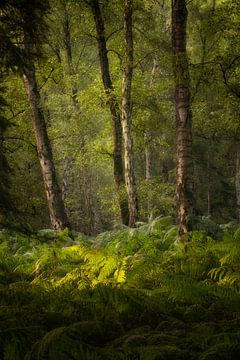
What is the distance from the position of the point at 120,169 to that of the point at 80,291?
12.9 meters

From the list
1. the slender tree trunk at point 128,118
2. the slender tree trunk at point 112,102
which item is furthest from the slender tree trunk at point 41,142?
the slender tree trunk at point 112,102

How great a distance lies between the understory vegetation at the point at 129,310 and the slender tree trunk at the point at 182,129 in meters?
1.30

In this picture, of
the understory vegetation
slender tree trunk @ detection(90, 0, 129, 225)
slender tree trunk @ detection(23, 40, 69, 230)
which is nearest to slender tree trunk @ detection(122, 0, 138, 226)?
slender tree trunk @ detection(90, 0, 129, 225)

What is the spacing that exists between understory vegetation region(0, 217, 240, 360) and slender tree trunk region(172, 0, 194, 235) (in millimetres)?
1302

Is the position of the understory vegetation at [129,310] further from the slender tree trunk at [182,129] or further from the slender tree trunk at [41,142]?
the slender tree trunk at [41,142]

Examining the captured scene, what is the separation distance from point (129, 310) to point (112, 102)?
44.9 feet

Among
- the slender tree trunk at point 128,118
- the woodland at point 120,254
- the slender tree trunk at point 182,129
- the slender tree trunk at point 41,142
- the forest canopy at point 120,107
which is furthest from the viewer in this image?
the slender tree trunk at point 128,118

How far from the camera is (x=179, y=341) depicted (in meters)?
3.59

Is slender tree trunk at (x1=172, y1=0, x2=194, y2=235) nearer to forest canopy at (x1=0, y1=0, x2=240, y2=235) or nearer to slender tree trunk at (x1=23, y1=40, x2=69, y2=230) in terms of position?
forest canopy at (x1=0, y1=0, x2=240, y2=235)

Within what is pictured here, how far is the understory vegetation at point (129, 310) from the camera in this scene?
3.44 metres

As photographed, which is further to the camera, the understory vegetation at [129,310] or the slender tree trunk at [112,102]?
the slender tree trunk at [112,102]

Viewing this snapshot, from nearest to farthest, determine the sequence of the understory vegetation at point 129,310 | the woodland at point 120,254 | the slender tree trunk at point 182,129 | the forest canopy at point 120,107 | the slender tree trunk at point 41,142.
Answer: the understory vegetation at point 129,310, the woodland at point 120,254, the forest canopy at point 120,107, the slender tree trunk at point 182,129, the slender tree trunk at point 41,142

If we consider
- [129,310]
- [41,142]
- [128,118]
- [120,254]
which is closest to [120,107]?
[128,118]

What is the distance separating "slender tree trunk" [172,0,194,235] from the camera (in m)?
8.78
